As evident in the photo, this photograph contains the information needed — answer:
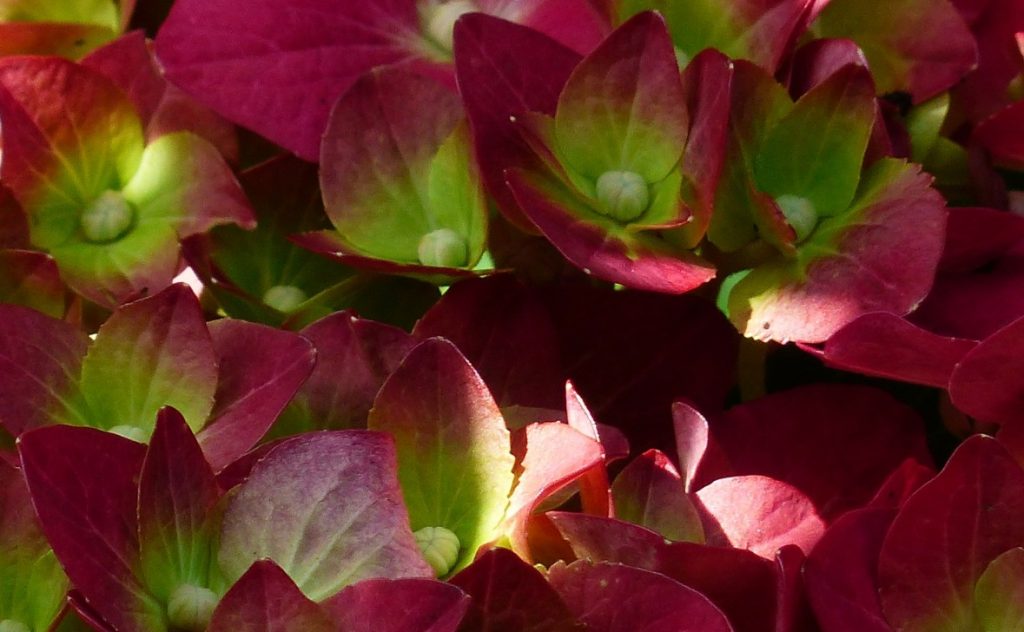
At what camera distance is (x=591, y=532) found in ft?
1.10

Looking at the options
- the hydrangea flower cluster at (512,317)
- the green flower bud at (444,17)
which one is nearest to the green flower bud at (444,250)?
the hydrangea flower cluster at (512,317)

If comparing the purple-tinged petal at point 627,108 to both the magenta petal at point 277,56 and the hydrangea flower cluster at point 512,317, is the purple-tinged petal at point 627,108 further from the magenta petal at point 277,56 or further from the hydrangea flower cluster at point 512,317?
the magenta petal at point 277,56

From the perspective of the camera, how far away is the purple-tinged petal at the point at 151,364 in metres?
0.39

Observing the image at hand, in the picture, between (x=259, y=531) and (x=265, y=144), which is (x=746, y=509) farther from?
(x=265, y=144)

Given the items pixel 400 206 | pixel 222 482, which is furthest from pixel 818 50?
pixel 222 482

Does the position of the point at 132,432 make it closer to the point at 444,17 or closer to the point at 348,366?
the point at 348,366

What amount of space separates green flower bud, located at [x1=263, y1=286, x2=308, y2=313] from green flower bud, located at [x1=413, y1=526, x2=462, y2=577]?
147mm

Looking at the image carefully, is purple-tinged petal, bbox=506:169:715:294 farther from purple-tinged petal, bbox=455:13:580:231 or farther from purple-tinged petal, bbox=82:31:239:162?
purple-tinged petal, bbox=82:31:239:162

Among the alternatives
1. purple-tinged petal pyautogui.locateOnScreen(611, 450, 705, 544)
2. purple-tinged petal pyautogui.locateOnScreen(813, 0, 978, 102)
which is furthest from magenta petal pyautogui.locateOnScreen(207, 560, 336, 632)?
purple-tinged petal pyautogui.locateOnScreen(813, 0, 978, 102)

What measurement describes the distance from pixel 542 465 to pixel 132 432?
13 cm

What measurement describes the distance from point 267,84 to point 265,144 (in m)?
0.05

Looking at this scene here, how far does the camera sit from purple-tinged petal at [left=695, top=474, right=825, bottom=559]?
1.18 feet

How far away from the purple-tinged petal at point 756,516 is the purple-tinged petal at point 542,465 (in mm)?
43

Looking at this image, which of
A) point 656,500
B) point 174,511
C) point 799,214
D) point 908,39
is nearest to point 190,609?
point 174,511
